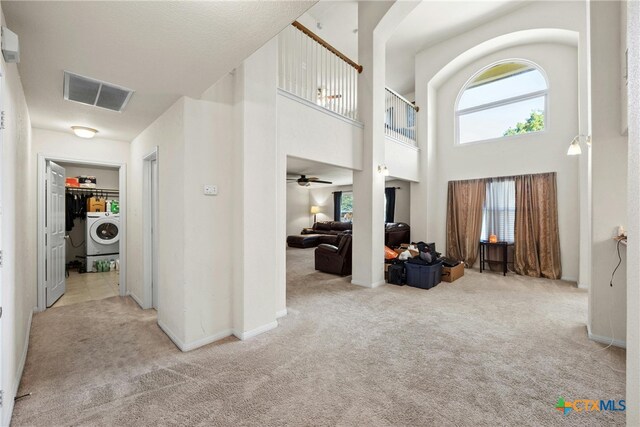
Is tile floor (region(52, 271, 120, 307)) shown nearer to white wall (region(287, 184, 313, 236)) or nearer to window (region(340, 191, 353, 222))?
white wall (region(287, 184, 313, 236))

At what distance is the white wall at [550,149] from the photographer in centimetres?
482

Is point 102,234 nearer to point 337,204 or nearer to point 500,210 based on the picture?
point 337,204

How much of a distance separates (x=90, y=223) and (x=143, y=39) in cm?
537

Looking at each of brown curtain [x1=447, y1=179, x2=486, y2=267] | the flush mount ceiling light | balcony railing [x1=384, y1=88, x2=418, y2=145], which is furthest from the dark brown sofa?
the flush mount ceiling light

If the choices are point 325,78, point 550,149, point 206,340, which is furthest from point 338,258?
point 550,149

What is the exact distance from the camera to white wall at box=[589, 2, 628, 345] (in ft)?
7.98

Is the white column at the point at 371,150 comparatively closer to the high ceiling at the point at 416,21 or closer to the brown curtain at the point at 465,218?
the high ceiling at the point at 416,21

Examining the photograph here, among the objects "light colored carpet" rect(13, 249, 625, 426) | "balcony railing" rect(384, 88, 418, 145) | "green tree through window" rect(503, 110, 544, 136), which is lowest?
"light colored carpet" rect(13, 249, 625, 426)

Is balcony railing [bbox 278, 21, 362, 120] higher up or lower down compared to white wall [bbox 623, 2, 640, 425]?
higher up

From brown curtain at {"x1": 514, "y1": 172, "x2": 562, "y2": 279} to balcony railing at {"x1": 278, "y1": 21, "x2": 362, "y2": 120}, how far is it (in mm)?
3809

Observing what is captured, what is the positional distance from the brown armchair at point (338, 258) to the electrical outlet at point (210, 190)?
10.1ft

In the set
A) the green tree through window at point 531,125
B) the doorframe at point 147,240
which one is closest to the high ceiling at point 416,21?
the green tree through window at point 531,125

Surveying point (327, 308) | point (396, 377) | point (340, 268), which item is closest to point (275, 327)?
point (327, 308)

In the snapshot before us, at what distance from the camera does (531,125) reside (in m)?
5.29
